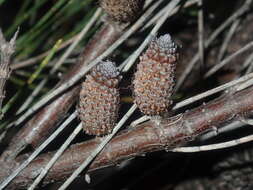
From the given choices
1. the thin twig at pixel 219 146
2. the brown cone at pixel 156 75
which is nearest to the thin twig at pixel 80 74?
the brown cone at pixel 156 75

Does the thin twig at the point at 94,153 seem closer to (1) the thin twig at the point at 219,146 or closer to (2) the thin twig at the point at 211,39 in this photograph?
(1) the thin twig at the point at 219,146

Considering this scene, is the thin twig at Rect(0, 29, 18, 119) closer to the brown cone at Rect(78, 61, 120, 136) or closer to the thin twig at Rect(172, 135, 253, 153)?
the brown cone at Rect(78, 61, 120, 136)

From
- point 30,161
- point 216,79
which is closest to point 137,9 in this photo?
point 30,161

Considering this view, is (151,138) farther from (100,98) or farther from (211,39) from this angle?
(211,39)

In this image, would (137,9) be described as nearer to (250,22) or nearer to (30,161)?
(30,161)

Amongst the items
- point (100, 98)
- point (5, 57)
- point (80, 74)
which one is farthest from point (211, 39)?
point (5, 57)

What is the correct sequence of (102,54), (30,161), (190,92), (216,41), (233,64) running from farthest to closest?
(216,41)
(233,64)
(190,92)
(102,54)
(30,161)
